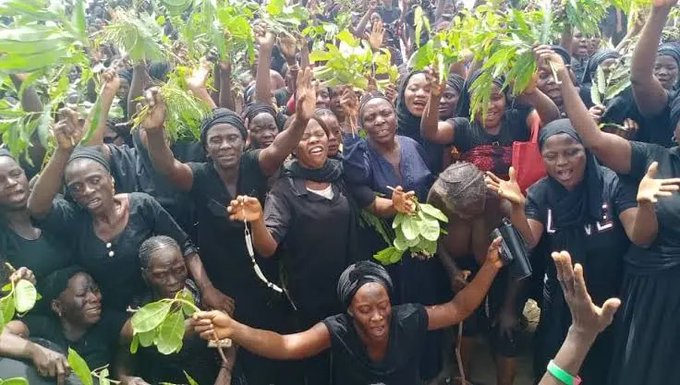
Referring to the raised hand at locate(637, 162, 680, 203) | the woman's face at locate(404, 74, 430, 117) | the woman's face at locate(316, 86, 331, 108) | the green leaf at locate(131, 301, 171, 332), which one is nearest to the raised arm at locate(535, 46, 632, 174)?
the raised hand at locate(637, 162, 680, 203)

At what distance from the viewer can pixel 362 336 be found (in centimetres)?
303

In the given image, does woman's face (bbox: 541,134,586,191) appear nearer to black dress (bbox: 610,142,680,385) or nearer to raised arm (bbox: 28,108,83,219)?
black dress (bbox: 610,142,680,385)

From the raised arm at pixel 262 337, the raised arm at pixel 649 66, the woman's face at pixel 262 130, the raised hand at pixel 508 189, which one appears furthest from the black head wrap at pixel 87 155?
the raised arm at pixel 649 66

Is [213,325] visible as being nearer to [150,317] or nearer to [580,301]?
[150,317]

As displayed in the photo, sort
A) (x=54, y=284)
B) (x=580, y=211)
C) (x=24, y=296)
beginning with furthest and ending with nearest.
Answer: (x=580, y=211), (x=54, y=284), (x=24, y=296)

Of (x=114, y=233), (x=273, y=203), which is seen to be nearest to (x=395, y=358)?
(x=273, y=203)

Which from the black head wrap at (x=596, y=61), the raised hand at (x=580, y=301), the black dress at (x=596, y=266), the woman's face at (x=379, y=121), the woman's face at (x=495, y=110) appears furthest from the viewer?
the black head wrap at (x=596, y=61)

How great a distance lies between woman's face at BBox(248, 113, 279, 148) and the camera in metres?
4.05

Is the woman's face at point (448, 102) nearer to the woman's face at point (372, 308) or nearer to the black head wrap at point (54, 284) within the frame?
the woman's face at point (372, 308)

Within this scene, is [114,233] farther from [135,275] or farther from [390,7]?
[390,7]

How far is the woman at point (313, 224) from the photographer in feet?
11.2

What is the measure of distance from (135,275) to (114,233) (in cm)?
26

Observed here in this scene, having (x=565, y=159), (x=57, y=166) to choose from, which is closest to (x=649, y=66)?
(x=565, y=159)

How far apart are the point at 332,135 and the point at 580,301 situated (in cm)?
199
